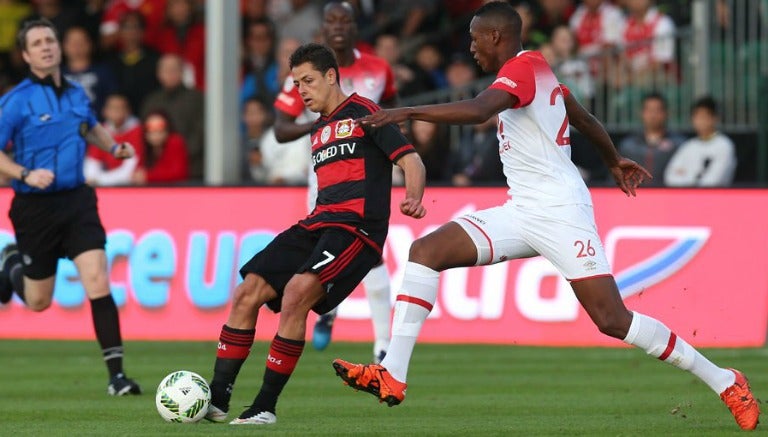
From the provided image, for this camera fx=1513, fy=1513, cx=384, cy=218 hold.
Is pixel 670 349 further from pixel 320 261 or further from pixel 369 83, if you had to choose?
pixel 369 83

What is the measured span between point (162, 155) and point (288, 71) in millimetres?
2337

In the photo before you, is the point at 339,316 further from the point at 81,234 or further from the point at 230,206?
the point at 81,234

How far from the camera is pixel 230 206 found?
15.4 meters

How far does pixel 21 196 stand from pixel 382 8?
11.5 meters

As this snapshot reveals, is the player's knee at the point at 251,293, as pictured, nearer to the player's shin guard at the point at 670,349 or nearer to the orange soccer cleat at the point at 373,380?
the orange soccer cleat at the point at 373,380

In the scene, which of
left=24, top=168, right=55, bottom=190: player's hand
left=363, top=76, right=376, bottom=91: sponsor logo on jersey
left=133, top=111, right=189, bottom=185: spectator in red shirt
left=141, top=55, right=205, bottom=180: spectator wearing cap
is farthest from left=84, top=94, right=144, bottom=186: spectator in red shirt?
left=24, top=168, right=55, bottom=190: player's hand

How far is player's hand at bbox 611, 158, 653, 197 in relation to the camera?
8.82m

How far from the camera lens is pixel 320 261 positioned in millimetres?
8102

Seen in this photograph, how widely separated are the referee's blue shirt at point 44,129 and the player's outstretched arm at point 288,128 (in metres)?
1.61

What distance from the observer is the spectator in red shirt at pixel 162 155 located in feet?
57.0

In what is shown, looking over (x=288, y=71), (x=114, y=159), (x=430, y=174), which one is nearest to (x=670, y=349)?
(x=288, y=71)

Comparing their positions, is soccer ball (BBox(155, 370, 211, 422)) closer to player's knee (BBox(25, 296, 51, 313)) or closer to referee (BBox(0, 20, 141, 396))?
referee (BBox(0, 20, 141, 396))

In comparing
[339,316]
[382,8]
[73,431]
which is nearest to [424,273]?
[73,431]

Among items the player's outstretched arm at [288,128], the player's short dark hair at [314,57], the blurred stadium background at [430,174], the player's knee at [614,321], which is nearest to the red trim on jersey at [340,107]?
the player's short dark hair at [314,57]
